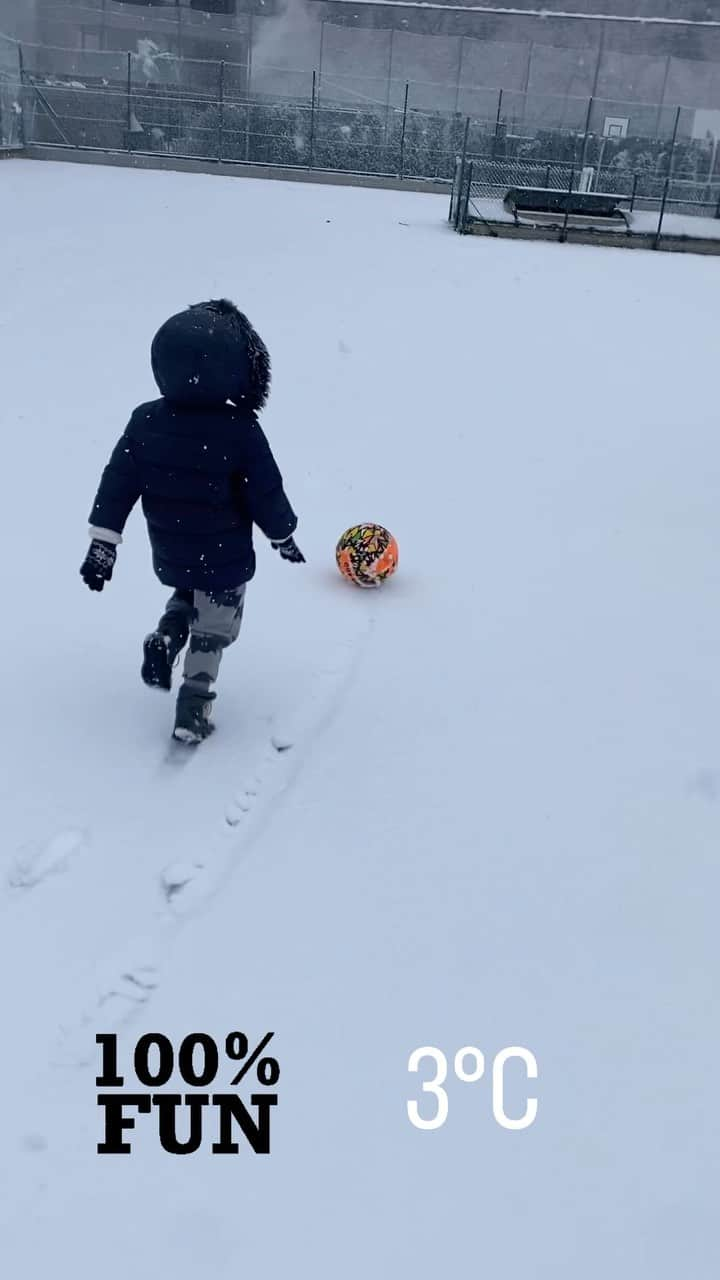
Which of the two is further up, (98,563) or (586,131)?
(586,131)

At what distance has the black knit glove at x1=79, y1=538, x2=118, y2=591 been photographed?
13.7ft

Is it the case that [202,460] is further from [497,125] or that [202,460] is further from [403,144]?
[497,125]

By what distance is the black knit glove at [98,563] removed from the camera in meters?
4.18

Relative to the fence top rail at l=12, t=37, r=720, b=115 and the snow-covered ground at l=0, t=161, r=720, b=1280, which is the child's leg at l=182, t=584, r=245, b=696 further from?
the fence top rail at l=12, t=37, r=720, b=115

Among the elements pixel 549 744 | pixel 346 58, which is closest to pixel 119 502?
pixel 549 744

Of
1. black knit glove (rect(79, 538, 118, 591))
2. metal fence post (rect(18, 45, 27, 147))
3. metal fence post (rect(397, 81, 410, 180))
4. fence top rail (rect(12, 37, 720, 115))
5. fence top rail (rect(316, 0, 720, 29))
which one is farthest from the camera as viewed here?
fence top rail (rect(316, 0, 720, 29))

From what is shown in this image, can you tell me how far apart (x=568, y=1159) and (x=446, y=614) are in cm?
351

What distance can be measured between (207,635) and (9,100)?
23.1 meters

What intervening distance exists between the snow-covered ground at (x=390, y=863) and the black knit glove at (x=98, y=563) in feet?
2.27

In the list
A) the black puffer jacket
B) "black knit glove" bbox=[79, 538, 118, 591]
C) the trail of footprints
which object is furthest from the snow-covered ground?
the black puffer jacket

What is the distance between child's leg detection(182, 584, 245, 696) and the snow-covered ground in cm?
30

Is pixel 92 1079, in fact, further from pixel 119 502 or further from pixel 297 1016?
pixel 119 502

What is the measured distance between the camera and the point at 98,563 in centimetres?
420

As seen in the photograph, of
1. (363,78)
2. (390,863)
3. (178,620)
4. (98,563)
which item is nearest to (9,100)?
(363,78)
